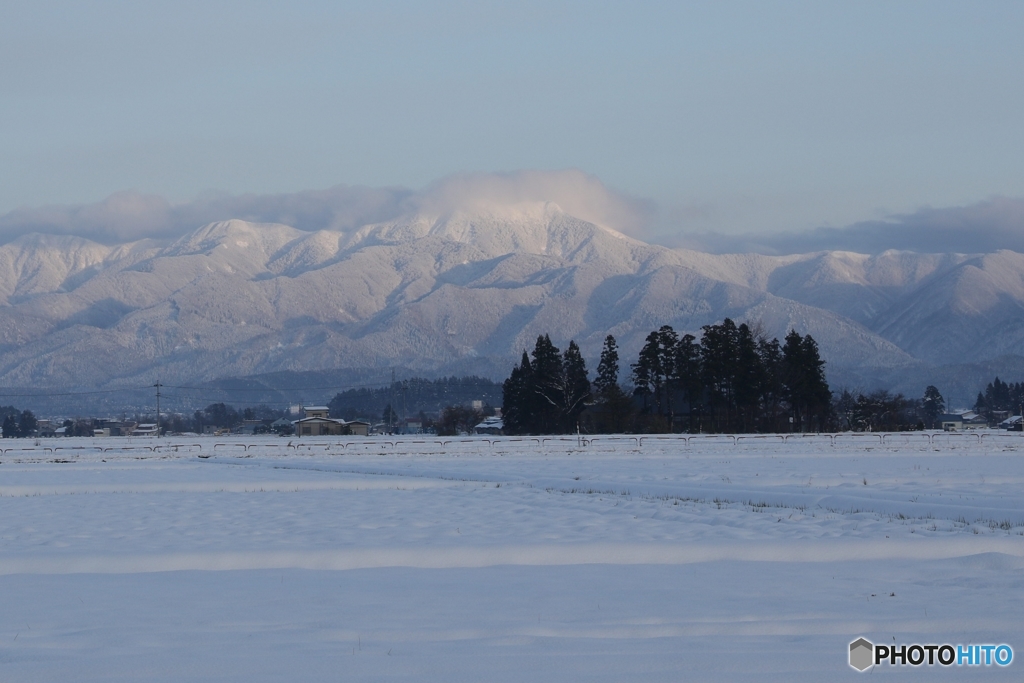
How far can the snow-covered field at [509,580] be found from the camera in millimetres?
8906

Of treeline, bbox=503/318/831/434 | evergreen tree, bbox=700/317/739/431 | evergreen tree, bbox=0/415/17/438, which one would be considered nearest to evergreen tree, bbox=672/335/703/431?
treeline, bbox=503/318/831/434

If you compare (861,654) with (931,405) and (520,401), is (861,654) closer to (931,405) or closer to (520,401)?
(520,401)

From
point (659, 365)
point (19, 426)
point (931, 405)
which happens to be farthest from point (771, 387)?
point (19, 426)

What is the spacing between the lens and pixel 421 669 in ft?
28.2

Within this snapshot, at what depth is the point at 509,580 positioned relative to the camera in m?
12.9

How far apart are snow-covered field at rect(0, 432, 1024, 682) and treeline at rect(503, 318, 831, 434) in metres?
69.3

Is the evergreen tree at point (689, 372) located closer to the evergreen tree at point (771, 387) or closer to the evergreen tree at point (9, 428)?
the evergreen tree at point (771, 387)

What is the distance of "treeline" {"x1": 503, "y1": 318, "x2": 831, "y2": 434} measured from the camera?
3780 inches

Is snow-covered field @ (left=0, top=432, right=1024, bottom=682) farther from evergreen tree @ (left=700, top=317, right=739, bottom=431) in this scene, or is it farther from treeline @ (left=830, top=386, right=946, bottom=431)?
treeline @ (left=830, top=386, right=946, bottom=431)

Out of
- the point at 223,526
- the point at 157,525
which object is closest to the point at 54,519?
the point at 157,525

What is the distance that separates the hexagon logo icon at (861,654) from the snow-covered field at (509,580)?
12cm

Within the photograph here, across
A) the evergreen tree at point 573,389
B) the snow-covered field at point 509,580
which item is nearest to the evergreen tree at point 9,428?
the evergreen tree at point 573,389

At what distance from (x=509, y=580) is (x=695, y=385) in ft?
278

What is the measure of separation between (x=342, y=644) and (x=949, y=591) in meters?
6.48
